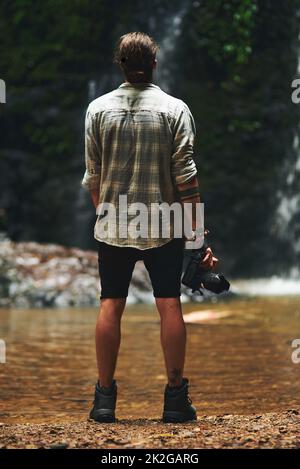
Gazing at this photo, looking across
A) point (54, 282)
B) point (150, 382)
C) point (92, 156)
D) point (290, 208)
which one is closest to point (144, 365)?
point (150, 382)

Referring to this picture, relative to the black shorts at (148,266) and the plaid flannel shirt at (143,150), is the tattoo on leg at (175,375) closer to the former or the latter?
the black shorts at (148,266)

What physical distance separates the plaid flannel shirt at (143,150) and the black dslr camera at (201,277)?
0.18m

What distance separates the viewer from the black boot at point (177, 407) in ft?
14.2

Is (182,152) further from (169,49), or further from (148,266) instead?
(169,49)

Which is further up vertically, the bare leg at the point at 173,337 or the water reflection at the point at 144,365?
the bare leg at the point at 173,337

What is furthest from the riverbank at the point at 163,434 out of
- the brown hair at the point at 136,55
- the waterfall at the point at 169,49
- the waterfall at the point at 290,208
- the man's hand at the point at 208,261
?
the waterfall at the point at 169,49

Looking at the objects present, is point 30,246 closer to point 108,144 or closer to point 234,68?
point 234,68

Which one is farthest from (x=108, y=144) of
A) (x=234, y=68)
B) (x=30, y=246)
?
(x=234, y=68)

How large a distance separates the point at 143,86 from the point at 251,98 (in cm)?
1377

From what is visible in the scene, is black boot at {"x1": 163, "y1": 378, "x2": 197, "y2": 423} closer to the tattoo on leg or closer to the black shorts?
the tattoo on leg

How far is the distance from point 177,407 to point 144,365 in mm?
2491

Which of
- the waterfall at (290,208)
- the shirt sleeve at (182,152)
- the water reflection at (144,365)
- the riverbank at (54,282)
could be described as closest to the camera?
the shirt sleeve at (182,152)

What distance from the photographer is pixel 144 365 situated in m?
6.82

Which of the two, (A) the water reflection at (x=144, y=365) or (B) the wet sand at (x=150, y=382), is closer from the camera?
(B) the wet sand at (x=150, y=382)
